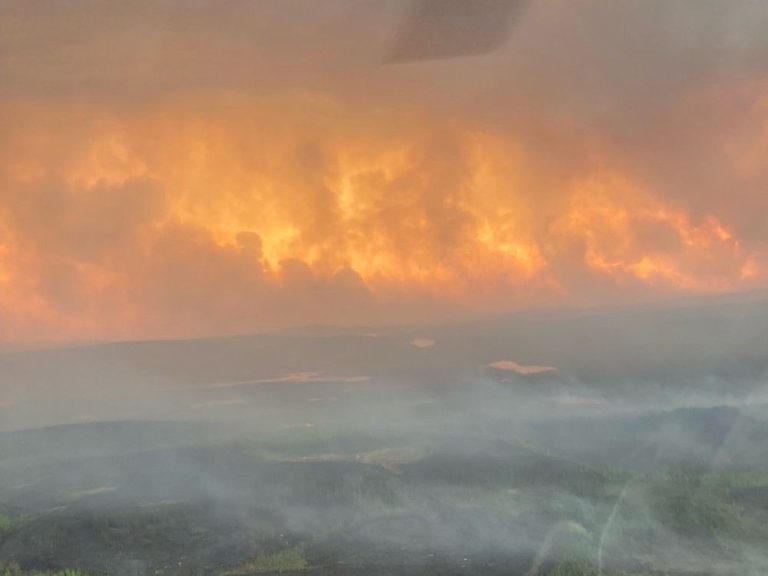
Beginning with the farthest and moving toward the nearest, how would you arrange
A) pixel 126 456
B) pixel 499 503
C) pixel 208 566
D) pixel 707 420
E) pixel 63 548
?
pixel 707 420, pixel 126 456, pixel 499 503, pixel 63 548, pixel 208 566

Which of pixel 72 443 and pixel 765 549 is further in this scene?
pixel 72 443

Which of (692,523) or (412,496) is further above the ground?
(412,496)

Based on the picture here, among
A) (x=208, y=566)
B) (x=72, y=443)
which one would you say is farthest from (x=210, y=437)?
(x=208, y=566)

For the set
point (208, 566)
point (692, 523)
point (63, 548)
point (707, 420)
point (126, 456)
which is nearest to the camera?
point (208, 566)

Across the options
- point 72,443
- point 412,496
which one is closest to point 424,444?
point 412,496

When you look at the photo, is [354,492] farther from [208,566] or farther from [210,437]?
[210,437]

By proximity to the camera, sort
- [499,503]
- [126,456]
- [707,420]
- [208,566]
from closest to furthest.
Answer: [208,566] < [499,503] < [126,456] < [707,420]

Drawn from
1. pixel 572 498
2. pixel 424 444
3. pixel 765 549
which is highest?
pixel 424 444

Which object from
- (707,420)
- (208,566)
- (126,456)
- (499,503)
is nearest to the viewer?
(208,566)

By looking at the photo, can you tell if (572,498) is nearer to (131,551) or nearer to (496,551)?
(496,551)
